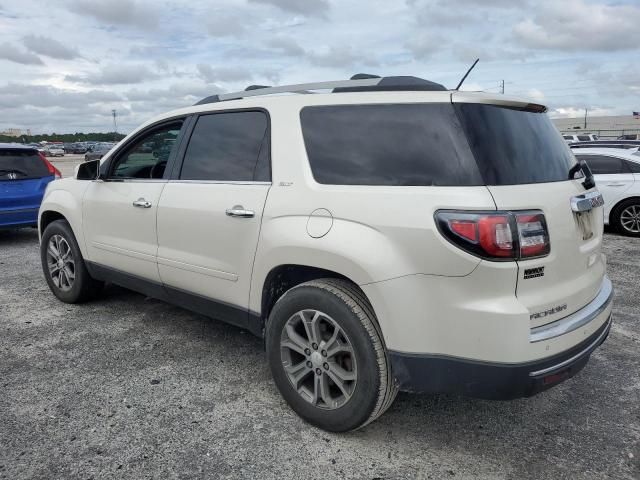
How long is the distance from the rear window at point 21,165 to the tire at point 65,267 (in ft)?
11.4

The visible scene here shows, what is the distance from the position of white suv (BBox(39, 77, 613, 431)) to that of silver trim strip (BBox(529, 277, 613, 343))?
0.01 metres

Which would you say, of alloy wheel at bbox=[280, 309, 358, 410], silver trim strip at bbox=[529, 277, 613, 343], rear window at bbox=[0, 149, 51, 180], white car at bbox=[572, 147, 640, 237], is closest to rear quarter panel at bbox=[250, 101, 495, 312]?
alloy wheel at bbox=[280, 309, 358, 410]

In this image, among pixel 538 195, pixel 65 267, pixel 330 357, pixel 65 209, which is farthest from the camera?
pixel 65 267

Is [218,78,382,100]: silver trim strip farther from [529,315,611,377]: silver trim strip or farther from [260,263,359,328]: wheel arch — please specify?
[529,315,611,377]: silver trim strip

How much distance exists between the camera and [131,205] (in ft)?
13.1

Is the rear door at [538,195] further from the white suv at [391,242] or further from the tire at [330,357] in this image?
the tire at [330,357]

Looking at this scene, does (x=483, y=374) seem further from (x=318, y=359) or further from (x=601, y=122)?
(x=601, y=122)

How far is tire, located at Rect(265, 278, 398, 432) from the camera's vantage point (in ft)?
8.44

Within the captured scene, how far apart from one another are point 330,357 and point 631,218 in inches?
323

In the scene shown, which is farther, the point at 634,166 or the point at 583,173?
the point at 634,166

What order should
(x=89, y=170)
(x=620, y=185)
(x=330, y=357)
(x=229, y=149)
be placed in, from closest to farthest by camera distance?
(x=330, y=357) → (x=229, y=149) → (x=89, y=170) → (x=620, y=185)

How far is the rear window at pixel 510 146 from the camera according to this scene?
7.91ft

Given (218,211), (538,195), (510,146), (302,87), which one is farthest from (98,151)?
(538,195)

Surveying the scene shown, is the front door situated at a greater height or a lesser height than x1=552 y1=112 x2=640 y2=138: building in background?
lesser
